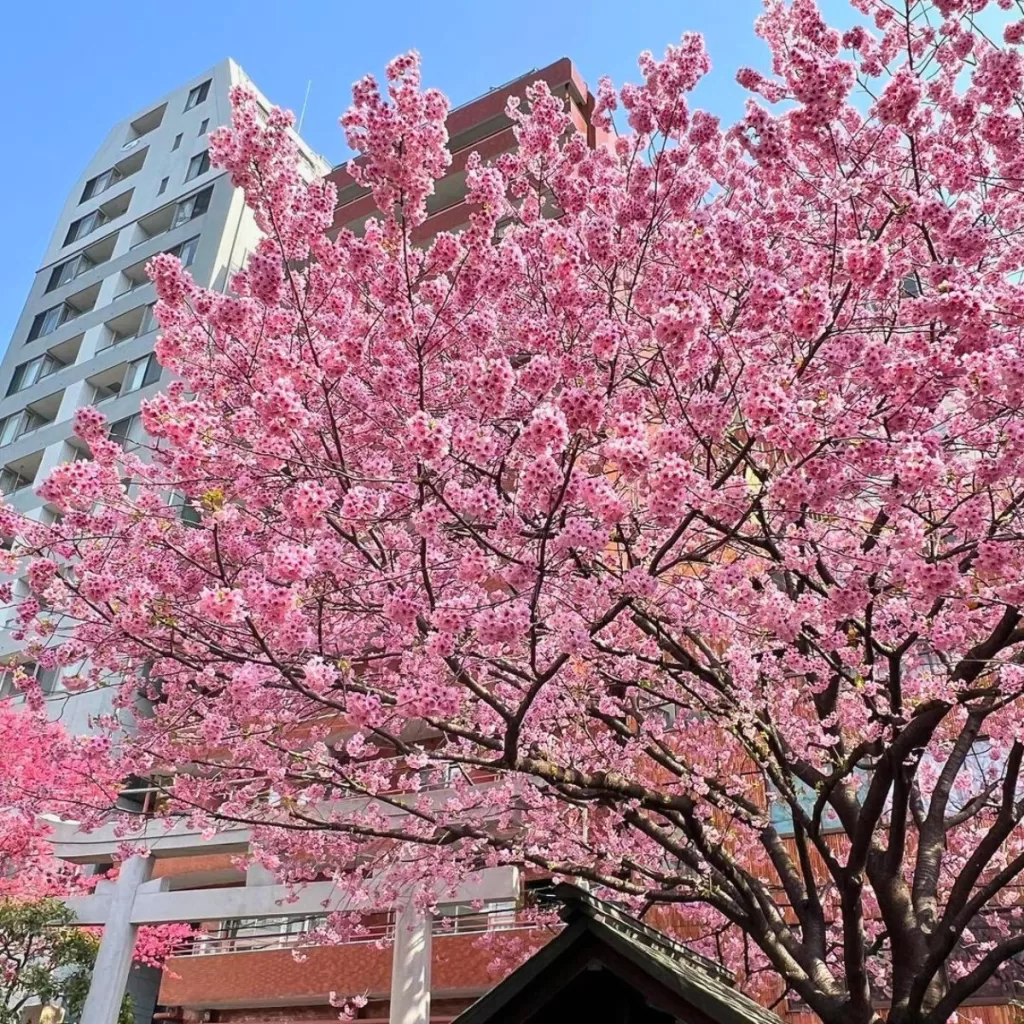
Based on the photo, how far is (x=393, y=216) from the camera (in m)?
5.14

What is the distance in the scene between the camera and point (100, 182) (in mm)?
34188

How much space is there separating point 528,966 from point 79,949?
15.0 metres

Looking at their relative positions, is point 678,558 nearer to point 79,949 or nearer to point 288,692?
point 288,692

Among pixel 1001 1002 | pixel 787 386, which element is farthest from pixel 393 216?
pixel 1001 1002

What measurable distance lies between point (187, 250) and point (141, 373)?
4447 mm

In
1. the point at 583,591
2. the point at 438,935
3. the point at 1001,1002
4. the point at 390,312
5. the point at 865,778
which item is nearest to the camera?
the point at 390,312

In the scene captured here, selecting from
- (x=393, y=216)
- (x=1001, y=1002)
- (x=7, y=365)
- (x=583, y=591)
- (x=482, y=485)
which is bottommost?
(x=1001, y=1002)

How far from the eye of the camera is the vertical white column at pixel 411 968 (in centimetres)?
1255

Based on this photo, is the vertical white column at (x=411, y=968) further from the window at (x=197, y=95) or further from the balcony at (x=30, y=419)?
the window at (x=197, y=95)

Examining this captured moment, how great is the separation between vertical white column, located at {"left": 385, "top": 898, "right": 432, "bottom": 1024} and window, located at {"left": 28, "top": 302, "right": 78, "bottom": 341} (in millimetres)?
25693

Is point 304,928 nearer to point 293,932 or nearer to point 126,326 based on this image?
point 293,932

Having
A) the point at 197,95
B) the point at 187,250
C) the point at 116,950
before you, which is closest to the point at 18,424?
the point at 187,250

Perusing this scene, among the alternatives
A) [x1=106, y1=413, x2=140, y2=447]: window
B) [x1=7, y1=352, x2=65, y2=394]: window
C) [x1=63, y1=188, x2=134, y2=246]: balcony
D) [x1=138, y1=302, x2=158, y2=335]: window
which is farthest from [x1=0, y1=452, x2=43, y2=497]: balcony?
[x1=63, y1=188, x2=134, y2=246]: balcony

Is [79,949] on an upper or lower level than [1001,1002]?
upper
